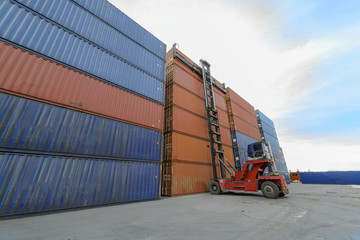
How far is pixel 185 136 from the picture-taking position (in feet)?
40.1

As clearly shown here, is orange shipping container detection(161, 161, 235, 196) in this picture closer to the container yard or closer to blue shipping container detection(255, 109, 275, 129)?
the container yard

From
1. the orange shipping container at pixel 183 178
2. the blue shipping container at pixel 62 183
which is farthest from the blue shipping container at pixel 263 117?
the blue shipping container at pixel 62 183

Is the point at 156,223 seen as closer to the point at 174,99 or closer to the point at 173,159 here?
the point at 173,159

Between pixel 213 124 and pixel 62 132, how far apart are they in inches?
481

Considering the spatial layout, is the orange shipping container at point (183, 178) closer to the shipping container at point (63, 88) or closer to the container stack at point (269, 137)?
the shipping container at point (63, 88)

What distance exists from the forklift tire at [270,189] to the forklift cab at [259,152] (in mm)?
1714

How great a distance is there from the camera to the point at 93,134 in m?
7.04

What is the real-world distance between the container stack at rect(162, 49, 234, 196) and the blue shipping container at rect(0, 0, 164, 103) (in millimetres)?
3120

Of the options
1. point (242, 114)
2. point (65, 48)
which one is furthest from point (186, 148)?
point (242, 114)

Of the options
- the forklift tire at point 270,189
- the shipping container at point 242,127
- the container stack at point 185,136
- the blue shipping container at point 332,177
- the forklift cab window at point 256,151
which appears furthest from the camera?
the blue shipping container at point 332,177

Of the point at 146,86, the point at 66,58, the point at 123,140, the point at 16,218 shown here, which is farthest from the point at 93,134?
the point at 146,86

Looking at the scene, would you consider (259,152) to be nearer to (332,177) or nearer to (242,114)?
(242,114)

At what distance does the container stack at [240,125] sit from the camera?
1814cm

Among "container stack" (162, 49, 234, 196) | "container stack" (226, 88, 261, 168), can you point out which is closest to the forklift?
"container stack" (162, 49, 234, 196)
